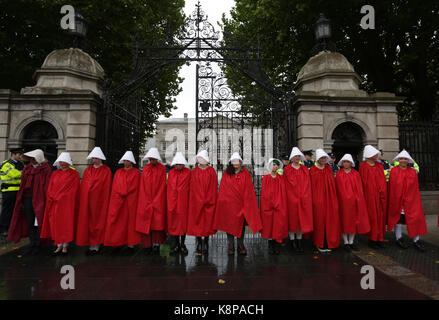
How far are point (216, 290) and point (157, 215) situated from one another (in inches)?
90.1

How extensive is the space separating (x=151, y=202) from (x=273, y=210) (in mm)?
2632

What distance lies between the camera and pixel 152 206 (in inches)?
227

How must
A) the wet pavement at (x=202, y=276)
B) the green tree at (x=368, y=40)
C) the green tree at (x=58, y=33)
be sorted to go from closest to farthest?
1. the wet pavement at (x=202, y=276)
2. the green tree at (x=58, y=33)
3. the green tree at (x=368, y=40)

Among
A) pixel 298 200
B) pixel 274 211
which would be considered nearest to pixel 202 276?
pixel 274 211

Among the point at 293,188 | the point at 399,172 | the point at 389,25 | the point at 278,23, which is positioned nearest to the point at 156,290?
the point at 293,188

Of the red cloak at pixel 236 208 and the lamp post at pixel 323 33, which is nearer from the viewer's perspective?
the red cloak at pixel 236 208

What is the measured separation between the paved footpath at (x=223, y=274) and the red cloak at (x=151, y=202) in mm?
678

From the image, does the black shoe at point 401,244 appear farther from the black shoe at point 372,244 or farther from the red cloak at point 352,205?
the red cloak at point 352,205

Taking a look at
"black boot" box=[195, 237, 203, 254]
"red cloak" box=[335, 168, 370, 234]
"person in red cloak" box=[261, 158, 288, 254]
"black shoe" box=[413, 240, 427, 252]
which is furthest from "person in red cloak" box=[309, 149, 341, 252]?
"black boot" box=[195, 237, 203, 254]

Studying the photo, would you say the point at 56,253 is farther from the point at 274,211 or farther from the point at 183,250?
the point at 274,211

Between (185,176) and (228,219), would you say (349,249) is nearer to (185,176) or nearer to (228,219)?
(228,219)

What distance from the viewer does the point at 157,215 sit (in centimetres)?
570

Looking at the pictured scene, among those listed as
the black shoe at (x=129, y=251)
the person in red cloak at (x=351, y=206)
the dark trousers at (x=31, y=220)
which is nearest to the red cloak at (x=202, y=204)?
the black shoe at (x=129, y=251)

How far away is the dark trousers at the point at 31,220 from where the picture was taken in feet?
19.5
